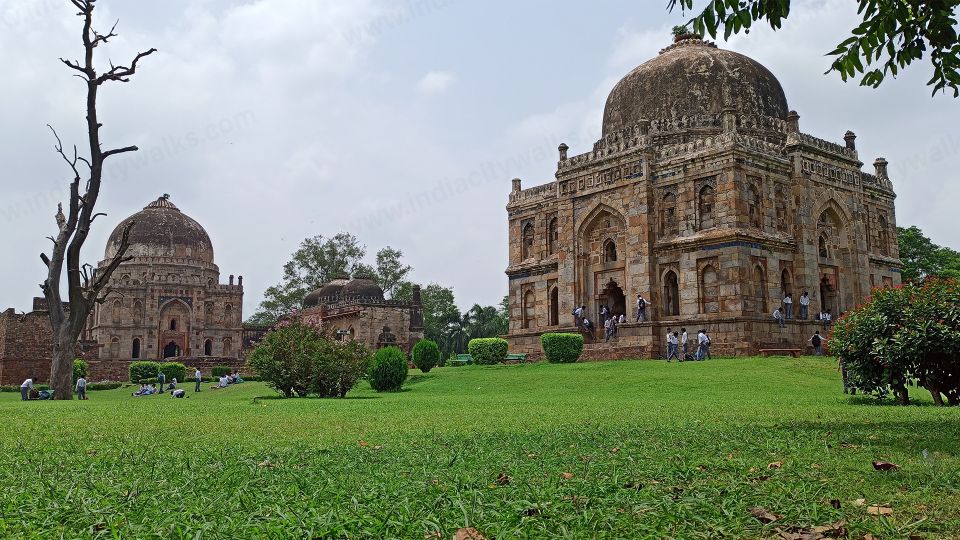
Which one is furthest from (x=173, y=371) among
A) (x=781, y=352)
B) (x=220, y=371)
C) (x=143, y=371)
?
(x=781, y=352)

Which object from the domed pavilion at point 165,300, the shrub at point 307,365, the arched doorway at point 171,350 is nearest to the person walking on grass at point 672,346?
the shrub at point 307,365

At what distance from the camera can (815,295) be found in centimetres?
2712

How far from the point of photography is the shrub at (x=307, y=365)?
60.3ft

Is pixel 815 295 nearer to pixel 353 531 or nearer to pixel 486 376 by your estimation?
pixel 486 376

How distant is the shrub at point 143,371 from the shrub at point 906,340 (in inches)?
1207

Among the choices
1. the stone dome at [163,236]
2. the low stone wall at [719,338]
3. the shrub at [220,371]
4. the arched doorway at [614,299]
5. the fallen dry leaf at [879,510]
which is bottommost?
the fallen dry leaf at [879,510]

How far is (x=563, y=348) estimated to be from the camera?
25828 millimetres

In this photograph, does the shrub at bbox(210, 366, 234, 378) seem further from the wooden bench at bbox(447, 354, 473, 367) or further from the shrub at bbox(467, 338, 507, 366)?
the shrub at bbox(467, 338, 507, 366)

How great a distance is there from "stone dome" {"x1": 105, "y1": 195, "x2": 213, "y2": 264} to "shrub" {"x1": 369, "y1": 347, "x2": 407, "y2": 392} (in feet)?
115

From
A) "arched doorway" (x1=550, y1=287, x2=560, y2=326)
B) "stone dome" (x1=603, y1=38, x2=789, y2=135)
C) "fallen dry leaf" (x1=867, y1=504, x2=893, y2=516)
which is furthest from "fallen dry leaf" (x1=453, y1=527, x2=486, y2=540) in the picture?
"arched doorway" (x1=550, y1=287, x2=560, y2=326)

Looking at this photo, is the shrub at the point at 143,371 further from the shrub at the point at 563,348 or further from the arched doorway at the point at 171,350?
the shrub at the point at 563,348

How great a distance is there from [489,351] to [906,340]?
60.1 feet

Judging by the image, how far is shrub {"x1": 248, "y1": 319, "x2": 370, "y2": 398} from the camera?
1839cm

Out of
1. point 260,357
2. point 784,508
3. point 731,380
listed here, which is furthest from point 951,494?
point 260,357
